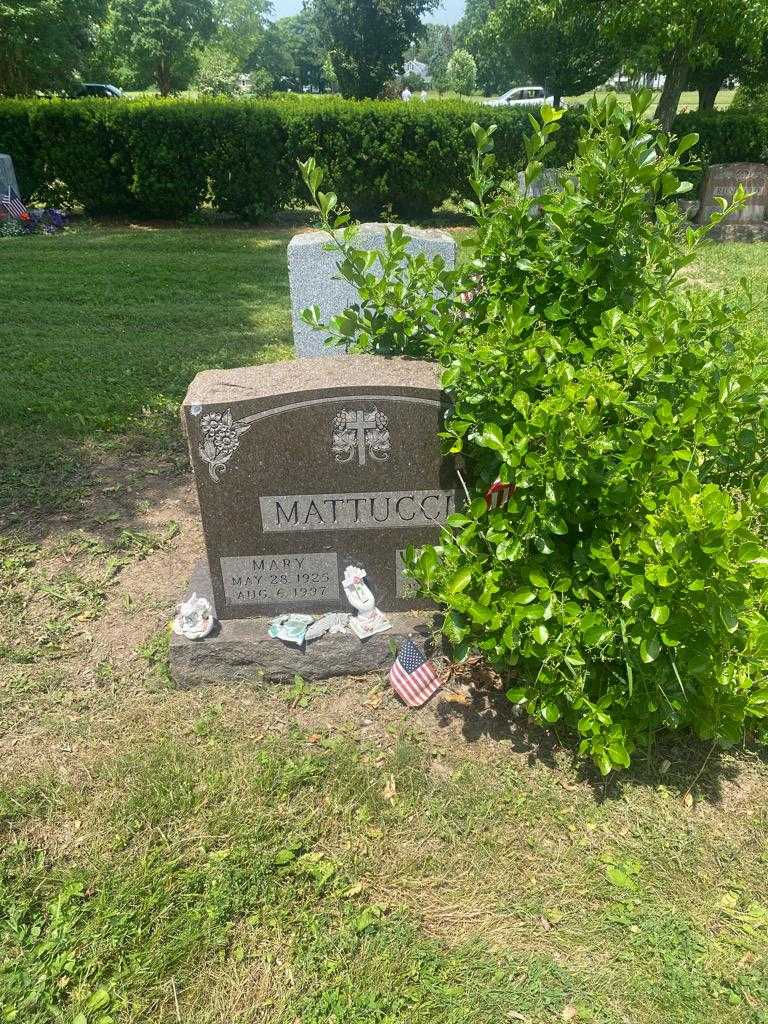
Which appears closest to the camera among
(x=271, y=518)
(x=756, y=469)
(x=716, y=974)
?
(x=716, y=974)

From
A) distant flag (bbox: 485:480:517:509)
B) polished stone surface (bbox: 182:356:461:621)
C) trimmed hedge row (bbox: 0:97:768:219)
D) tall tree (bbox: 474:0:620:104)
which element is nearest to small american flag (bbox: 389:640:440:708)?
polished stone surface (bbox: 182:356:461:621)

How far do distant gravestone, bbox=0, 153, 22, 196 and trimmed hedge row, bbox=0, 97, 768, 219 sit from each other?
0.38 meters

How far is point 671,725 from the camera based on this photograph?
98.9 inches

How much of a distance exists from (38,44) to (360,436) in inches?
835

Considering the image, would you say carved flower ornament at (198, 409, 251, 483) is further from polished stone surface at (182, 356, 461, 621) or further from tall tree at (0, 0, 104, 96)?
tall tree at (0, 0, 104, 96)

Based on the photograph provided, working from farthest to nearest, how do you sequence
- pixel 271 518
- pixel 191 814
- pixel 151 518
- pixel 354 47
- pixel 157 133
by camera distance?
pixel 354 47 → pixel 157 133 → pixel 151 518 → pixel 271 518 → pixel 191 814

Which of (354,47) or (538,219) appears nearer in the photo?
(538,219)

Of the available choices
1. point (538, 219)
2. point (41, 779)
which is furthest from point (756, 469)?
point (41, 779)

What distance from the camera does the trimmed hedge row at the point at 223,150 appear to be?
11320 millimetres

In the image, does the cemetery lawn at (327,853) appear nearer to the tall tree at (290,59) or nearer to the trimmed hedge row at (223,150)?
the trimmed hedge row at (223,150)

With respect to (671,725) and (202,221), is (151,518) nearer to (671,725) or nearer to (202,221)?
(671,725)

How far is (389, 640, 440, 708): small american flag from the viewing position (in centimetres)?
294

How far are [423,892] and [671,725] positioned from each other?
0.97 meters

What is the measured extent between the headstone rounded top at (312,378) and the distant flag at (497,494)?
44 cm
